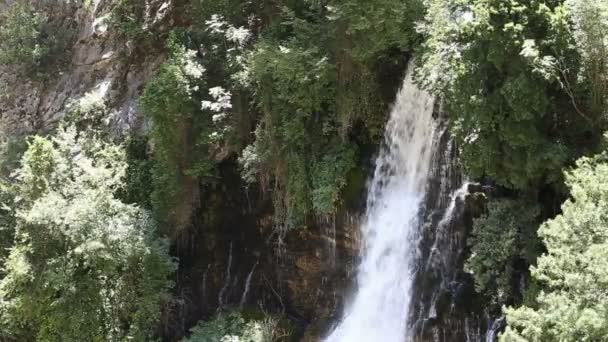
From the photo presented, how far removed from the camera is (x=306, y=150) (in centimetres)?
1307

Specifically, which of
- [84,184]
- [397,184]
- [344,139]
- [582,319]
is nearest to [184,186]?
[84,184]

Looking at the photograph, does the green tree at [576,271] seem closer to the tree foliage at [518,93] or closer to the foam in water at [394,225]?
the tree foliage at [518,93]

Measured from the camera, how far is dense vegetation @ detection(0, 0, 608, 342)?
350 inches

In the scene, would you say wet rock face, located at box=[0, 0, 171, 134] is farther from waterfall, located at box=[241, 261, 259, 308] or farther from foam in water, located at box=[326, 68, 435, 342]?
foam in water, located at box=[326, 68, 435, 342]

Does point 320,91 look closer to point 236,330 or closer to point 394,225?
point 394,225

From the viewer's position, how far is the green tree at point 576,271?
716 centimetres

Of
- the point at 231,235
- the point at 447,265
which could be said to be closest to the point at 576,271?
the point at 447,265

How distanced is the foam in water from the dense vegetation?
50 cm

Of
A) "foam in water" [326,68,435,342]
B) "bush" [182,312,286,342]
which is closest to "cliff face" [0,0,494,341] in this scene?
"foam in water" [326,68,435,342]

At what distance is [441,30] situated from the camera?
10.7m

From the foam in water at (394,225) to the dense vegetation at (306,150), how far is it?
0.50 meters

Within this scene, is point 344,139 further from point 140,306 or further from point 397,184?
point 140,306

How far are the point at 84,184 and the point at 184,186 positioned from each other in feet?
7.58

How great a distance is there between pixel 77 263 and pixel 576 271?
10036 mm
